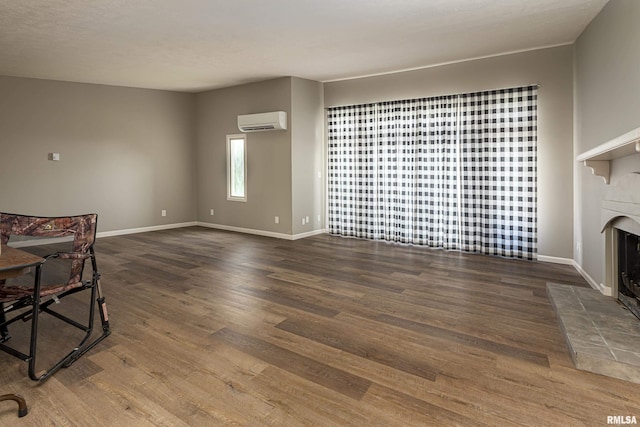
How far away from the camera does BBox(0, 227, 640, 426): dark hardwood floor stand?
1.92 meters

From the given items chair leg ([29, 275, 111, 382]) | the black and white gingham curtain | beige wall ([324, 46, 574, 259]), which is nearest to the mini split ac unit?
the black and white gingham curtain

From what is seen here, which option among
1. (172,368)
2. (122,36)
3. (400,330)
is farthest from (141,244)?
(400,330)

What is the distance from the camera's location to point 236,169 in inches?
301

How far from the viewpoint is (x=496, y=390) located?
2100mm

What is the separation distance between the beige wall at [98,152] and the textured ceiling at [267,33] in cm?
59

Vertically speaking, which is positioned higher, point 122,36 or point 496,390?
point 122,36

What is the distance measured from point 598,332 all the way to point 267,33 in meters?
4.17

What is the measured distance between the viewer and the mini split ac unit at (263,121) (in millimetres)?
6434

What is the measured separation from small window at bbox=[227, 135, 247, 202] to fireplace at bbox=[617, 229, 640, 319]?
19.1ft

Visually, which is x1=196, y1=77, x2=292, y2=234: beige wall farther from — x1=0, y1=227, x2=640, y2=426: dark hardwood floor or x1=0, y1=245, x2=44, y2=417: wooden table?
x1=0, y1=245, x2=44, y2=417: wooden table

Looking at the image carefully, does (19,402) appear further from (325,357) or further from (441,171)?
(441,171)

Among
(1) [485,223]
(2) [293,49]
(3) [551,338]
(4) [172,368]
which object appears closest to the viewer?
(4) [172,368]

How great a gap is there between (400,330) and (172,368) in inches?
64.3

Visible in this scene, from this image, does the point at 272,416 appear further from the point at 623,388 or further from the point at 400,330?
the point at 623,388
